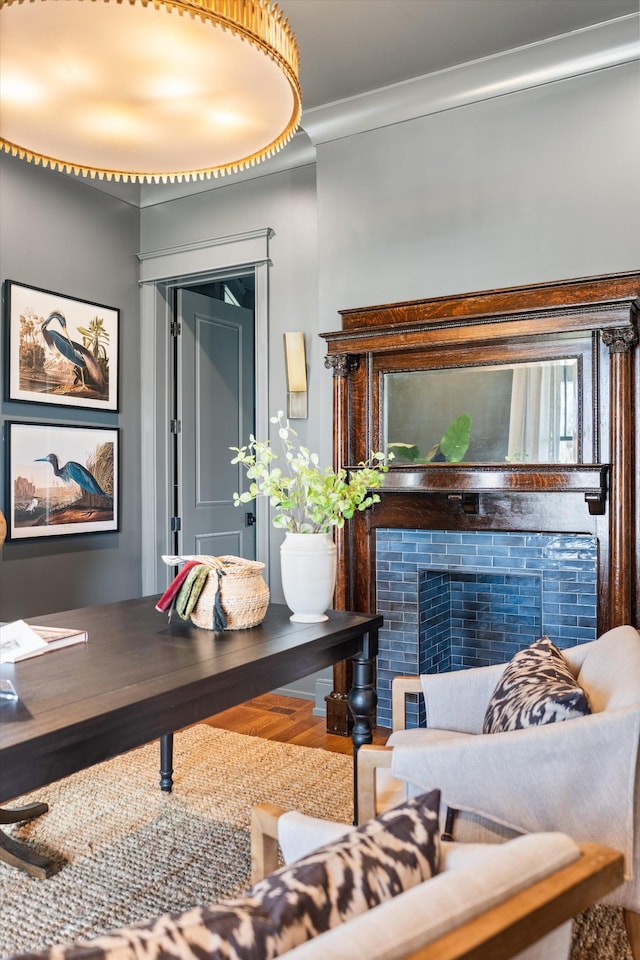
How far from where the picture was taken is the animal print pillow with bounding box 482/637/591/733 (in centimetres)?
157

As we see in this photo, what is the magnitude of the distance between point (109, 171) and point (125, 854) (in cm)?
216

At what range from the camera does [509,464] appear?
3.11m

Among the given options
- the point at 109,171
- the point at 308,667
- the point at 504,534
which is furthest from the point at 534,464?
the point at 109,171

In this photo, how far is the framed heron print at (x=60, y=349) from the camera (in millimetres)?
3881

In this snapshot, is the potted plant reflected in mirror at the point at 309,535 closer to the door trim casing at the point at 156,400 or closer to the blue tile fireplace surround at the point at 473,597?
the blue tile fireplace surround at the point at 473,597

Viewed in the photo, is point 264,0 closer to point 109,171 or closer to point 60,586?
point 109,171

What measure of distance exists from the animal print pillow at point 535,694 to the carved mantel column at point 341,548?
158 cm

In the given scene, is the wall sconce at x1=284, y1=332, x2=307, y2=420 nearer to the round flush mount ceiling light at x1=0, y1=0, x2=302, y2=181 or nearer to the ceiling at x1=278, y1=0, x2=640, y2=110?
the ceiling at x1=278, y1=0, x2=640, y2=110

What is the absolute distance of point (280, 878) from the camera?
2.77ft

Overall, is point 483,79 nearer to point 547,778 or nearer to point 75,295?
point 75,295

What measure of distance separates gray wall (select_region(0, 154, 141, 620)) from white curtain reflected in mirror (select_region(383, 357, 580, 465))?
1.90 meters

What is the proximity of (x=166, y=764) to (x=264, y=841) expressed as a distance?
153cm

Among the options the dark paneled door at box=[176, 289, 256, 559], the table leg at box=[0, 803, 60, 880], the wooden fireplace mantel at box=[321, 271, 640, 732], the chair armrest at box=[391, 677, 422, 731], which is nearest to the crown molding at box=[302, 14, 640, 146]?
the wooden fireplace mantel at box=[321, 271, 640, 732]

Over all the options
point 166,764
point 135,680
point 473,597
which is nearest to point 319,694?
point 473,597
